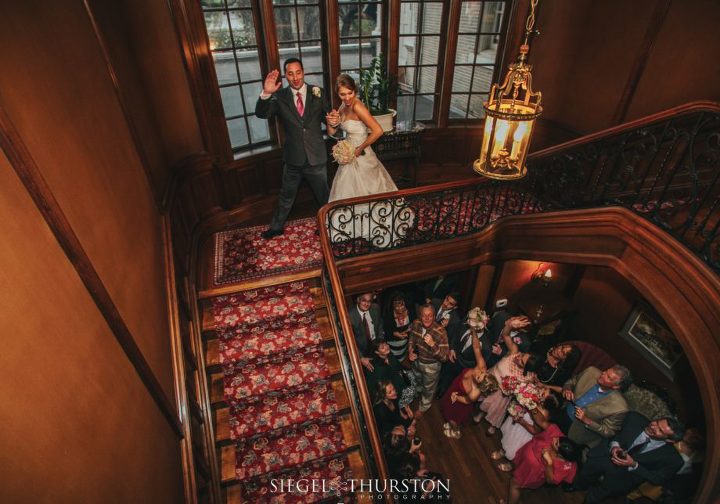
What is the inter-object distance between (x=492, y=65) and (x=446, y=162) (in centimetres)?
172

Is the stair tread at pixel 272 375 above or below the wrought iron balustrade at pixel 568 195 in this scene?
below

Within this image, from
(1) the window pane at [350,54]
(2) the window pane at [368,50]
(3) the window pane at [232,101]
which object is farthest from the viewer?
(3) the window pane at [232,101]

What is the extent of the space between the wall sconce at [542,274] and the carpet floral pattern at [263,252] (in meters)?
3.88

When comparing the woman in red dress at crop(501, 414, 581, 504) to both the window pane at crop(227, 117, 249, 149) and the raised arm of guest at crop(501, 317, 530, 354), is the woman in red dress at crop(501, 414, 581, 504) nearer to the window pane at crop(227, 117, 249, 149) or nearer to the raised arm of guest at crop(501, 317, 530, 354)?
the raised arm of guest at crop(501, 317, 530, 354)

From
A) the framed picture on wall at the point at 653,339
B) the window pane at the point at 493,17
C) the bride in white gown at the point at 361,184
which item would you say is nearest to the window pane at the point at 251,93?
the bride in white gown at the point at 361,184

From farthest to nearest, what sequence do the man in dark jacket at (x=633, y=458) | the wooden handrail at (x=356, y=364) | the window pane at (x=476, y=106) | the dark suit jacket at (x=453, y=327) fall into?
1. the window pane at (x=476, y=106)
2. the dark suit jacket at (x=453, y=327)
3. the man in dark jacket at (x=633, y=458)
4. the wooden handrail at (x=356, y=364)

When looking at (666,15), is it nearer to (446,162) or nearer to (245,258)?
(446,162)

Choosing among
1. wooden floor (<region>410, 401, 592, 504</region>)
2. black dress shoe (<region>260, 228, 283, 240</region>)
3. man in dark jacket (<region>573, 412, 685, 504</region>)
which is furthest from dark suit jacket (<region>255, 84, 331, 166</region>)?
man in dark jacket (<region>573, 412, 685, 504</region>)

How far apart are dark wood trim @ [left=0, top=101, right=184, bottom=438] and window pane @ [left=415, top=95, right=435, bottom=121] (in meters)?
6.19

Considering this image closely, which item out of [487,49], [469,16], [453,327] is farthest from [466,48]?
[453,327]

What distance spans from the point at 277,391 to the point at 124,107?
3.06 meters

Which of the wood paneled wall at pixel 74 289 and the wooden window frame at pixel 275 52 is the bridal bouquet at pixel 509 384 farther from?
the wooden window frame at pixel 275 52

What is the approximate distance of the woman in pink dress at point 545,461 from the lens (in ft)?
14.4

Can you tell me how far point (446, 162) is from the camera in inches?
292
